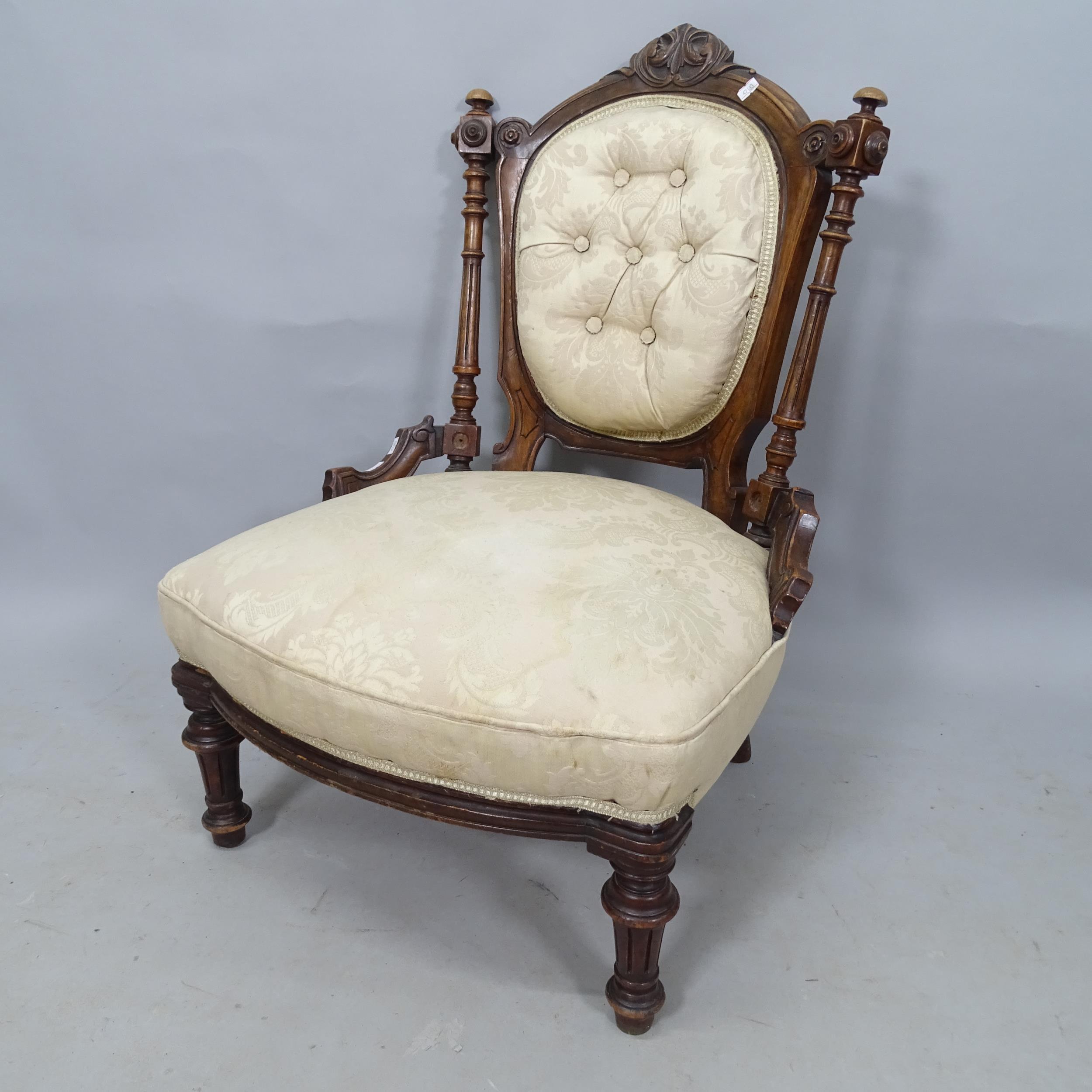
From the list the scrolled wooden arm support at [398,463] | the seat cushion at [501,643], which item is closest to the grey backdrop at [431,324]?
the scrolled wooden arm support at [398,463]

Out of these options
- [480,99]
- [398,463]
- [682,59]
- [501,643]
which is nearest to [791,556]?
[501,643]

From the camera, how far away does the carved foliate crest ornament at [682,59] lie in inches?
50.9

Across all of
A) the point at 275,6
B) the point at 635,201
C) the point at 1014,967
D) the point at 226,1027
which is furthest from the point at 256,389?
the point at 1014,967

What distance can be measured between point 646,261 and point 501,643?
0.70 meters

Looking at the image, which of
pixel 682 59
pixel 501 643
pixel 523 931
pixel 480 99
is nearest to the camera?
pixel 501 643

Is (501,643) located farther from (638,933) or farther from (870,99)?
(870,99)

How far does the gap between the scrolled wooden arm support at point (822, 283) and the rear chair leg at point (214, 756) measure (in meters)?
0.76

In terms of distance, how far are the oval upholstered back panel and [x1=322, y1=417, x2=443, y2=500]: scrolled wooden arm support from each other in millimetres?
193

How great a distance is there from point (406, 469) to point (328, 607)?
0.50m

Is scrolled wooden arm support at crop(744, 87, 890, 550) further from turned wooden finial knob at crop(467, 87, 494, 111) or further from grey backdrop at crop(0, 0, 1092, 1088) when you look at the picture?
turned wooden finial knob at crop(467, 87, 494, 111)

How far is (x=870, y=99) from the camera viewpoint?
1145 millimetres

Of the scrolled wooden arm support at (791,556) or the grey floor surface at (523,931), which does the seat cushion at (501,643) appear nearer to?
the scrolled wooden arm support at (791,556)

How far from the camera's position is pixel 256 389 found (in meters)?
1.74

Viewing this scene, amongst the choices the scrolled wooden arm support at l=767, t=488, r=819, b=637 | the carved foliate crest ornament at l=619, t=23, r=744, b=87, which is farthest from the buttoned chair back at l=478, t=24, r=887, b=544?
the scrolled wooden arm support at l=767, t=488, r=819, b=637
